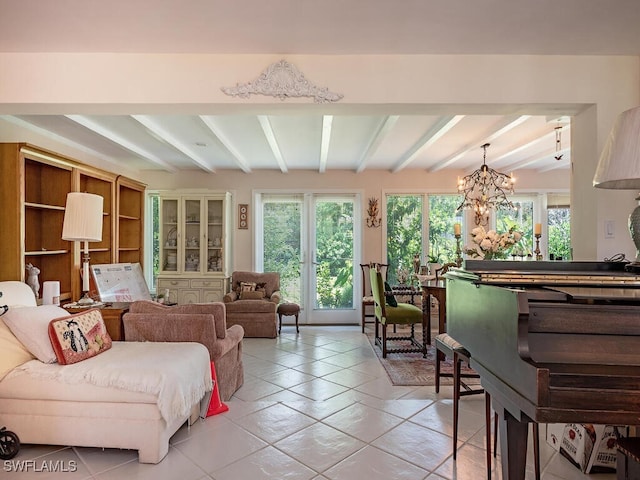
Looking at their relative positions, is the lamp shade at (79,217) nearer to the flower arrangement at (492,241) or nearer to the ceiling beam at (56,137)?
the ceiling beam at (56,137)

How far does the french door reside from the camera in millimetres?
6348

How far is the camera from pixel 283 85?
240 centimetres

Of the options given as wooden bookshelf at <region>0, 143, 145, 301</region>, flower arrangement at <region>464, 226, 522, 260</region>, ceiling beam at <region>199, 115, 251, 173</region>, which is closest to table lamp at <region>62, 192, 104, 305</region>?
wooden bookshelf at <region>0, 143, 145, 301</region>

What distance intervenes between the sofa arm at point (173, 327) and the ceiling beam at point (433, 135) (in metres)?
2.72

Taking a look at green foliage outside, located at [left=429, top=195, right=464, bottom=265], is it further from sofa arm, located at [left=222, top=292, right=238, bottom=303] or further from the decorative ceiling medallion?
the decorative ceiling medallion

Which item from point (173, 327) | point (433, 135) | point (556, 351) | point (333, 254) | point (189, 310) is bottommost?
point (173, 327)

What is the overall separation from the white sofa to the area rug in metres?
2.07

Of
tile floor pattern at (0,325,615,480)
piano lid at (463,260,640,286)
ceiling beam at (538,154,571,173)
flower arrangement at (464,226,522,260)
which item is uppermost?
ceiling beam at (538,154,571,173)

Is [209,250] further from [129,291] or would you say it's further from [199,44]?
[199,44]

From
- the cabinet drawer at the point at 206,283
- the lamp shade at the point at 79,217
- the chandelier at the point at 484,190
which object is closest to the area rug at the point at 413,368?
the chandelier at the point at 484,190

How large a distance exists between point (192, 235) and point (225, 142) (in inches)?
85.1

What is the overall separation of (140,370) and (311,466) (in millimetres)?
1124

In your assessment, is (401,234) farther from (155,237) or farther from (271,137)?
(155,237)

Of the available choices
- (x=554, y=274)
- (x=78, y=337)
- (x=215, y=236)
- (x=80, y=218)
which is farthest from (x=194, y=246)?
(x=554, y=274)
